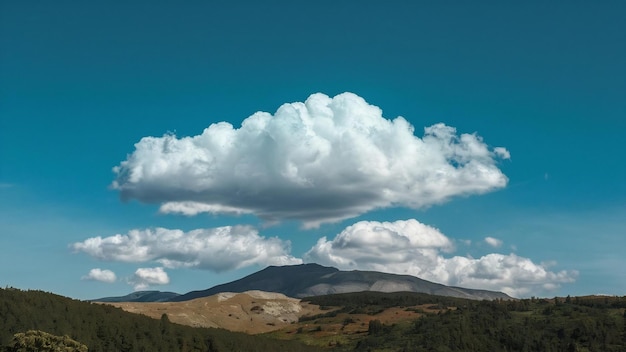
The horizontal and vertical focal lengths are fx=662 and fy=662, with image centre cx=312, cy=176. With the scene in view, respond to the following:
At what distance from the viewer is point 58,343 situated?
149500 mm

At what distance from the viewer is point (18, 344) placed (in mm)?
146625

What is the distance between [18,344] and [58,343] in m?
8.29
